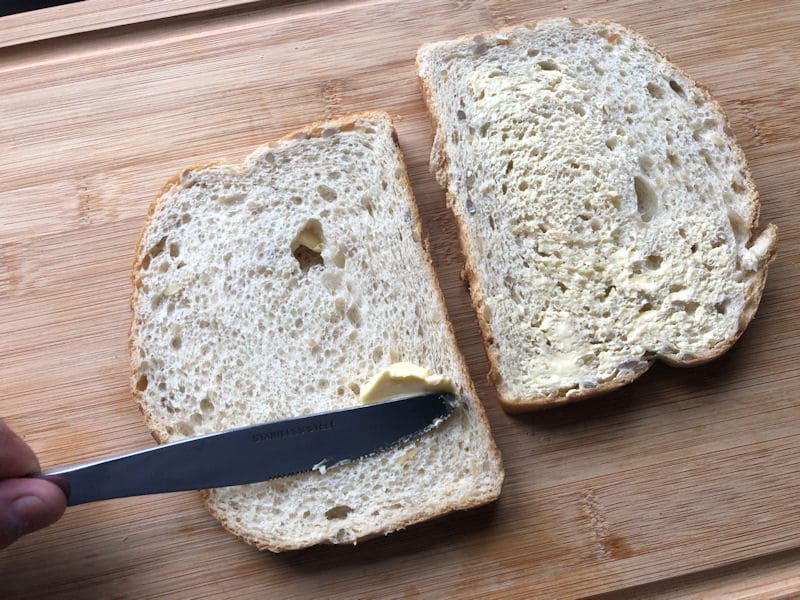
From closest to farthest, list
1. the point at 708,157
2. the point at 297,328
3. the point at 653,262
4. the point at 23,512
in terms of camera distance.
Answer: the point at 23,512
the point at 297,328
the point at 653,262
the point at 708,157

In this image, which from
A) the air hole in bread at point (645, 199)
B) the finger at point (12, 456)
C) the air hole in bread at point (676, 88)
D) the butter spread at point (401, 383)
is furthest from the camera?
the air hole in bread at point (676, 88)

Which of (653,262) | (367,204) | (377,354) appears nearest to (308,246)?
(367,204)

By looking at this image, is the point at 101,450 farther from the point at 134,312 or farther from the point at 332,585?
the point at 332,585

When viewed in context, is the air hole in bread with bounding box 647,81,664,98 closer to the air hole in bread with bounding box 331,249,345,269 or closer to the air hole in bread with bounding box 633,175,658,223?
the air hole in bread with bounding box 633,175,658,223

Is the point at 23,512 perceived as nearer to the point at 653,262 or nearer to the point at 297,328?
the point at 297,328

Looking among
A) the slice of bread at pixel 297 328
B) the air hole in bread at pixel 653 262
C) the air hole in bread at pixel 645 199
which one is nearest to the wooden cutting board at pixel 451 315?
the slice of bread at pixel 297 328

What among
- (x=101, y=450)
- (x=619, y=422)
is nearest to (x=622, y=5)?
(x=619, y=422)

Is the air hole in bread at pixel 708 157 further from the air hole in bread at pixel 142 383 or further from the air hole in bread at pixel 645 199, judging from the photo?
the air hole in bread at pixel 142 383
